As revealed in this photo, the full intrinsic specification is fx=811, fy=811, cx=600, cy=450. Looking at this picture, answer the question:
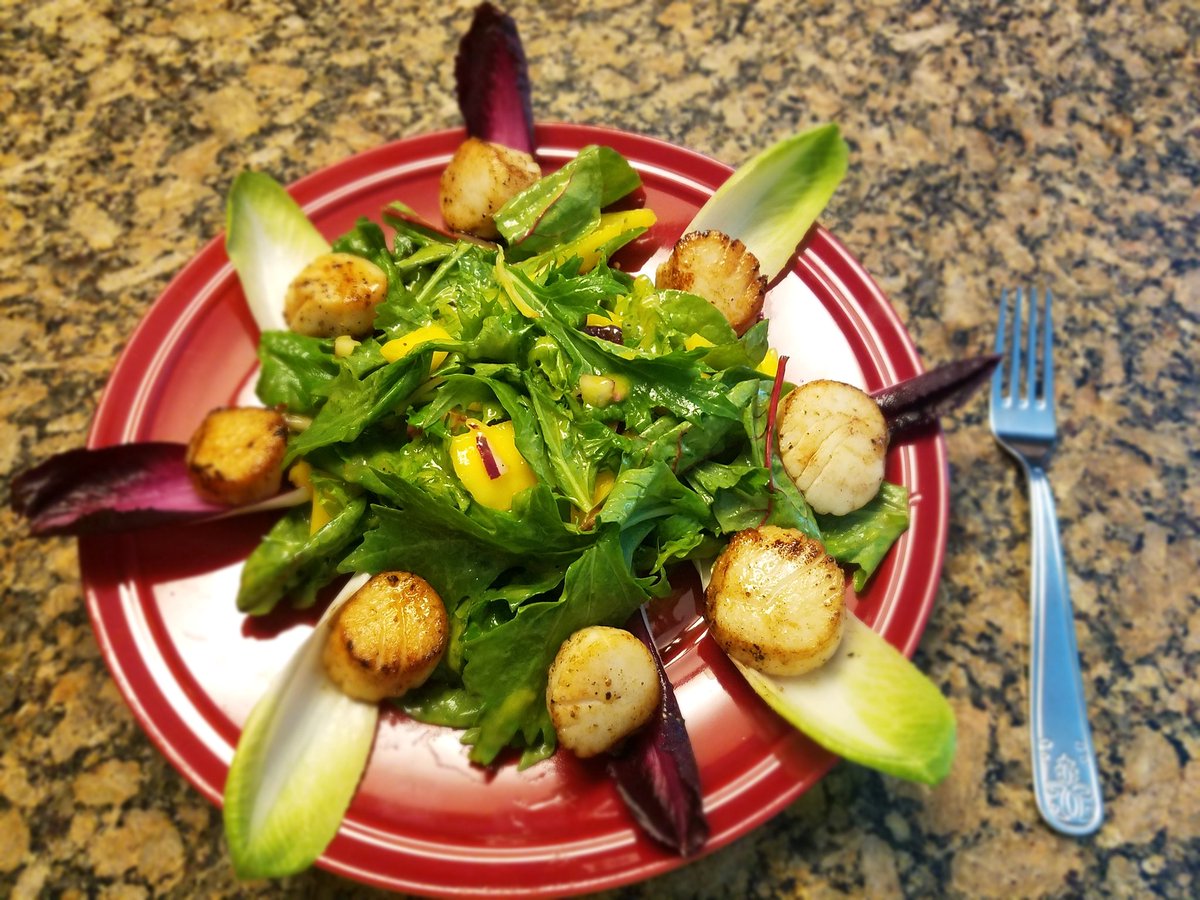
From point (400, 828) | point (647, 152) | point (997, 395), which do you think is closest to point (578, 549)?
point (400, 828)

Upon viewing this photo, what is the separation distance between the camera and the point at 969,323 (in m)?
2.27

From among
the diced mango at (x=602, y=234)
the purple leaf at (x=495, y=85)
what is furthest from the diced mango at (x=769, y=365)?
the purple leaf at (x=495, y=85)

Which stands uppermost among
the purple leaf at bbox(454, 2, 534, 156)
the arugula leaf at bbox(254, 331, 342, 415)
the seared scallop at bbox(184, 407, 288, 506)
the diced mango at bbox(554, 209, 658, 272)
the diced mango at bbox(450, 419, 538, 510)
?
the purple leaf at bbox(454, 2, 534, 156)

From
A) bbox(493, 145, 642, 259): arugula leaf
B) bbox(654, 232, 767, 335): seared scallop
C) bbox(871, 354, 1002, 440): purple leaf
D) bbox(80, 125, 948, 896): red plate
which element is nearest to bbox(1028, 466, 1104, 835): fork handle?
bbox(80, 125, 948, 896): red plate

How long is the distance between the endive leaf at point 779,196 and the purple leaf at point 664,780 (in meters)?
1.03

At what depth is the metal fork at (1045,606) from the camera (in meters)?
1.79

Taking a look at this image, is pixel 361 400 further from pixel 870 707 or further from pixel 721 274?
pixel 870 707

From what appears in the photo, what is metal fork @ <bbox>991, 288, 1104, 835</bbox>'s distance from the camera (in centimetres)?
179

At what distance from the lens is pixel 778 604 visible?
1.54 meters

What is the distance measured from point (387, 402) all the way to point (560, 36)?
5.27 ft

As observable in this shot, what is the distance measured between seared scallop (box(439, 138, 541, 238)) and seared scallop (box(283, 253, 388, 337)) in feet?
0.81

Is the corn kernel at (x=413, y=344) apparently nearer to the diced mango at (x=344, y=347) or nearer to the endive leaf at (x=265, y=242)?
the diced mango at (x=344, y=347)

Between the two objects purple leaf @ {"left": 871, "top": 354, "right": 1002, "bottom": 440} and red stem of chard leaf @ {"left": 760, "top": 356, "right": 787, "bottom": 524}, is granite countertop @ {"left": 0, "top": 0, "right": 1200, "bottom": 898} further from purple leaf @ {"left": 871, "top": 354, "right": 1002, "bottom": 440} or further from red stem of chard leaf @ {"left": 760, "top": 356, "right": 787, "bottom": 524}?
red stem of chard leaf @ {"left": 760, "top": 356, "right": 787, "bottom": 524}

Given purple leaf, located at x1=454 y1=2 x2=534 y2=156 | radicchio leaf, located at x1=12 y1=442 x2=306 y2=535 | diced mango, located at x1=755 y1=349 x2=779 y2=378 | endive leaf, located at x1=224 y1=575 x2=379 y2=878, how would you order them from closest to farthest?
endive leaf, located at x1=224 y1=575 x2=379 y2=878 < radicchio leaf, located at x1=12 y1=442 x2=306 y2=535 < diced mango, located at x1=755 y1=349 x2=779 y2=378 < purple leaf, located at x1=454 y1=2 x2=534 y2=156
